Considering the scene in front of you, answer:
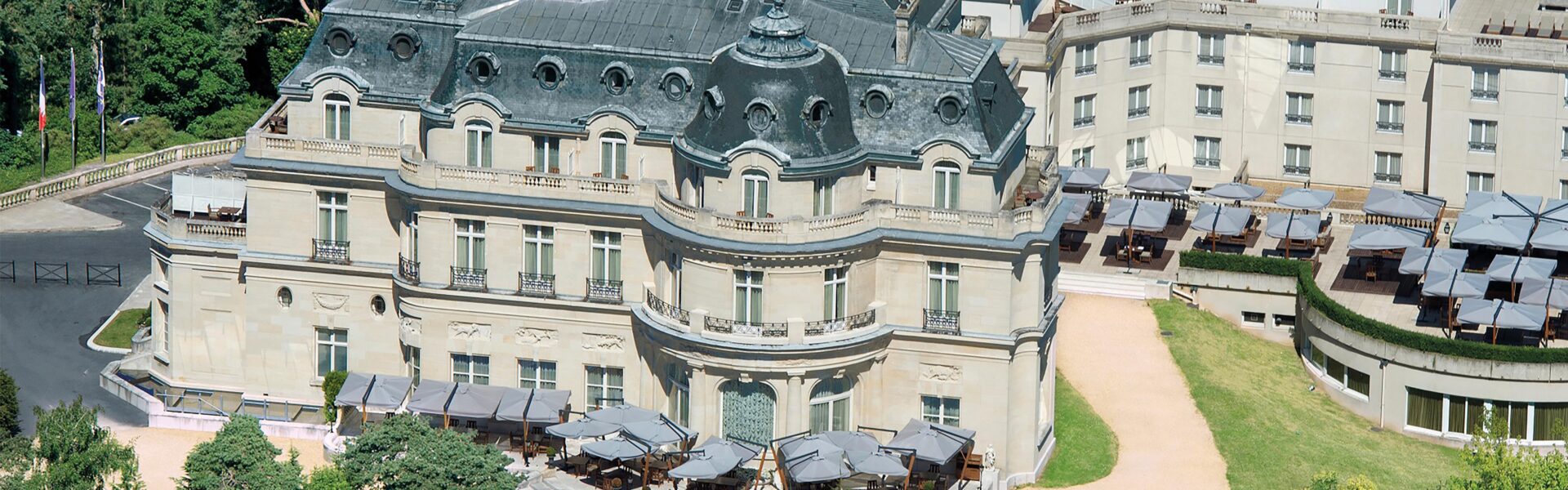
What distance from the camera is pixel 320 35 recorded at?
12325cm

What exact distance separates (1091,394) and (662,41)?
22353mm

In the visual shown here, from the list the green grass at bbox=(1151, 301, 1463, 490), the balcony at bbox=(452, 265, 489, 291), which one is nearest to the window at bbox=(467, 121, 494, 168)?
the balcony at bbox=(452, 265, 489, 291)

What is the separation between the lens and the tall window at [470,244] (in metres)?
122

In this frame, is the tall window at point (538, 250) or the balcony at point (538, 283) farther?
the balcony at point (538, 283)

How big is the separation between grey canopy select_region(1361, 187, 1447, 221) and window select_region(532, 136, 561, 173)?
38.9 m

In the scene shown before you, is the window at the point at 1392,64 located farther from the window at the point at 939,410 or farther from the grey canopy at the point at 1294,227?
the window at the point at 939,410

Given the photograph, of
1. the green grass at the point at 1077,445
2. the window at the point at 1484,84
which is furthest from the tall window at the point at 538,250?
the window at the point at 1484,84

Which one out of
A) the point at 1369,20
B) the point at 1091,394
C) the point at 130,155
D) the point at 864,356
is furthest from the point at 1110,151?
the point at 130,155

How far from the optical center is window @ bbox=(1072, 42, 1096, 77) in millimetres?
150125

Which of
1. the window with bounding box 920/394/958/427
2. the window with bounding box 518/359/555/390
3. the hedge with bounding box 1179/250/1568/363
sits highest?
the hedge with bounding box 1179/250/1568/363

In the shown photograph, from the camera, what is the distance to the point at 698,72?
119375 millimetres

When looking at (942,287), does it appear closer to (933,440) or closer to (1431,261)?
(933,440)

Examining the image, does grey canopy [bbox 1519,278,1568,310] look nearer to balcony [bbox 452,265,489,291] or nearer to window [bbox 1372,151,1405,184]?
window [bbox 1372,151,1405,184]

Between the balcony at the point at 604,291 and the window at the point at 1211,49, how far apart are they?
39.7m
